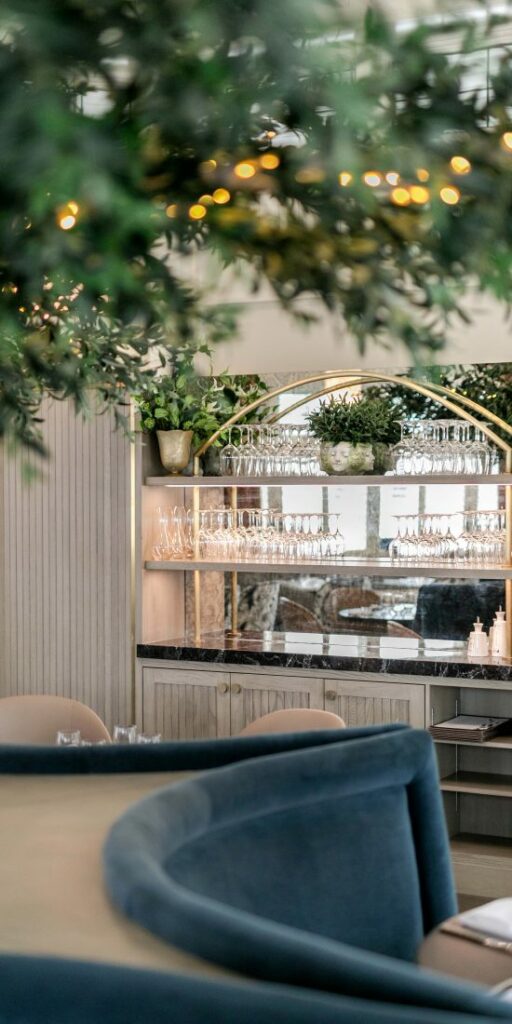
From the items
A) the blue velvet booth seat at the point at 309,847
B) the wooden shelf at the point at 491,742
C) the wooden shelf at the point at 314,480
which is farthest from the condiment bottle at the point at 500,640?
the blue velvet booth seat at the point at 309,847

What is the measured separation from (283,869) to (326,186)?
3.10 ft

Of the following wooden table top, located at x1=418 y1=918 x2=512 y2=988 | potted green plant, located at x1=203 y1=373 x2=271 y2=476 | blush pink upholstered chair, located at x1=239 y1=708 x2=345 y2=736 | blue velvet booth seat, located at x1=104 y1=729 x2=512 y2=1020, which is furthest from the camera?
potted green plant, located at x1=203 y1=373 x2=271 y2=476

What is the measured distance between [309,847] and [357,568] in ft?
13.7

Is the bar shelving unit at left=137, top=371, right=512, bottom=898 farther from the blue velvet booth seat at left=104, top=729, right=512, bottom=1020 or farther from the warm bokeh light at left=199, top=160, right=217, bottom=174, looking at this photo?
the warm bokeh light at left=199, top=160, right=217, bottom=174

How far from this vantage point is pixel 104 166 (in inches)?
16.8

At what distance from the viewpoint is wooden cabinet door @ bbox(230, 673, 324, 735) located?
17.9 feet

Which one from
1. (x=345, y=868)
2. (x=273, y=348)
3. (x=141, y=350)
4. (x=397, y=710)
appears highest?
(x=273, y=348)

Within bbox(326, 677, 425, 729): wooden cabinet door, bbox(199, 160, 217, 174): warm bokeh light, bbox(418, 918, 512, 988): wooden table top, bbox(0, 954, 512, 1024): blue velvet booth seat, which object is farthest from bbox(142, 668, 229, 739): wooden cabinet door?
bbox(199, 160, 217, 174): warm bokeh light

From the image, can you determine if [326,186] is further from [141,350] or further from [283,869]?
[141,350]

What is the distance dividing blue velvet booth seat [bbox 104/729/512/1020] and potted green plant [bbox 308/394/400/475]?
4128mm

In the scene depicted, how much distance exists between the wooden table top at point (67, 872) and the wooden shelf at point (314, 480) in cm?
408

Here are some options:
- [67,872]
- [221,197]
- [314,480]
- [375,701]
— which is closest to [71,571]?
[314,480]

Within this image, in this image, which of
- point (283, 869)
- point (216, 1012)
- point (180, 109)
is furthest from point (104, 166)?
point (283, 869)

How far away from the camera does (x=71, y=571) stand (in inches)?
238
